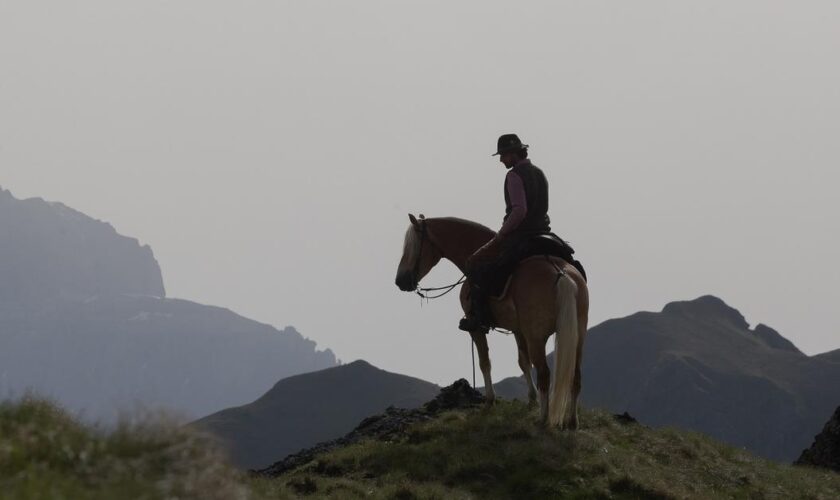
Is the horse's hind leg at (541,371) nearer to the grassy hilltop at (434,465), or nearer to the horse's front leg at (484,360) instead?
the grassy hilltop at (434,465)

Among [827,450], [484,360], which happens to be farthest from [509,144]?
[827,450]

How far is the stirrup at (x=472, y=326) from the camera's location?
2031 centimetres

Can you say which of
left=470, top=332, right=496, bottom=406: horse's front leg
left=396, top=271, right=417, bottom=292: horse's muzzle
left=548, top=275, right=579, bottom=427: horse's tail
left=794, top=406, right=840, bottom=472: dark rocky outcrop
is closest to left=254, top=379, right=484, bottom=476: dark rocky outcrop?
left=470, top=332, right=496, bottom=406: horse's front leg

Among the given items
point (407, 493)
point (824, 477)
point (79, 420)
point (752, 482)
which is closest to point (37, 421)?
point (79, 420)

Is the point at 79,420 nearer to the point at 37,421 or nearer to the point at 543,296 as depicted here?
the point at 37,421

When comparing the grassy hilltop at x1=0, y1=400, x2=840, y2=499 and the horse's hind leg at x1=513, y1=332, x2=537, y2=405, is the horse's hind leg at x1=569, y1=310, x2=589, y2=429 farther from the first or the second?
the horse's hind leg at x1=513, y1=332, x2=537, y2=405

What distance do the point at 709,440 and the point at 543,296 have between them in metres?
7.76

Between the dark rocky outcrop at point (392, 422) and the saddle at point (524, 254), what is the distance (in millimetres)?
3737

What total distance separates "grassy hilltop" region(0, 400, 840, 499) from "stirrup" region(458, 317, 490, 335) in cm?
175

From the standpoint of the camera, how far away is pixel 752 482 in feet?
65.6

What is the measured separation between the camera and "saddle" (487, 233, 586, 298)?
63.1ft

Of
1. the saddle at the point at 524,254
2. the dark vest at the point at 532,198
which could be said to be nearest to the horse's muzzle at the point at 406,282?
the saddle at the point at 524,254

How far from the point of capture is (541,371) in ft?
62.2

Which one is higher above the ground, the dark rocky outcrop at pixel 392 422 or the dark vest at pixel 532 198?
the dark vest at pixel 532 198
